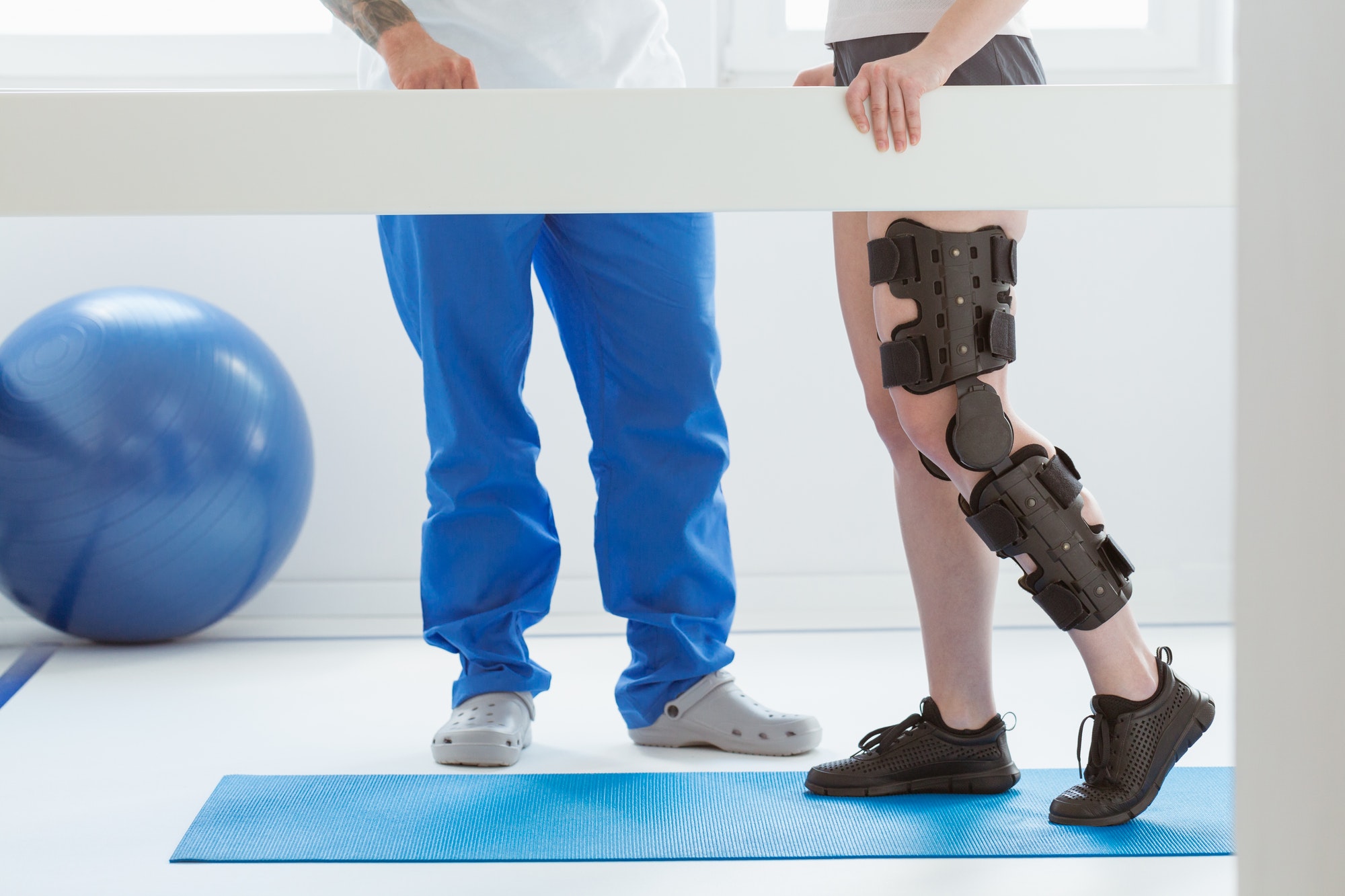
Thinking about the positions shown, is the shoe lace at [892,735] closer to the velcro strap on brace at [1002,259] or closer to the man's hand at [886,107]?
the velcro strap on brace at [1002,259]

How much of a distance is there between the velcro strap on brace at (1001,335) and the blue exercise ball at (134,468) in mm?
1599

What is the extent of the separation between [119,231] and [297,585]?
2.93ft

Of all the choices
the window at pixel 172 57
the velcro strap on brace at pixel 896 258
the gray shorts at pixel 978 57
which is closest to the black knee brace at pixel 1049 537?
the velcro strap on brace at pixel 896 258

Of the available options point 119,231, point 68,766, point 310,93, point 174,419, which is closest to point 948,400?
point 310,93

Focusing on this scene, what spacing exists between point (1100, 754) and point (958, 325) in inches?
19.9

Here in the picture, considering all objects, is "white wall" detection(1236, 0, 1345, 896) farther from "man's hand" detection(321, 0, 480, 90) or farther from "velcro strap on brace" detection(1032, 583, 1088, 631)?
"man's hand" detection(321, 0, 480, 90)

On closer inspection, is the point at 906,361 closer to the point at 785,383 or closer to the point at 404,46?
the point at 404,46

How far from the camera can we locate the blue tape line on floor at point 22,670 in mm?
2178

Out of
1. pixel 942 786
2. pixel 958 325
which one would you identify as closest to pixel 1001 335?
pixel 958 325

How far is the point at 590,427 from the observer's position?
6.06ft

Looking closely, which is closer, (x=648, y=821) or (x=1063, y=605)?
(x=1063, y=605)

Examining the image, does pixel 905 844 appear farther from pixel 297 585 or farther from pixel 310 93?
pixel 297 585

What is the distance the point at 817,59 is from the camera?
9.41ft

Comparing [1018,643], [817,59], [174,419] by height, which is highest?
[817,59]
